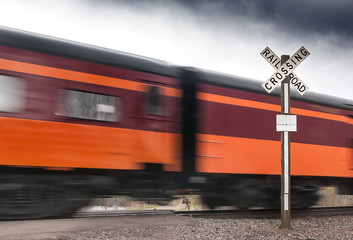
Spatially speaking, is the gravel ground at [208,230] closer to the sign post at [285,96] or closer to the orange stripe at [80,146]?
the sign post at [285,96]

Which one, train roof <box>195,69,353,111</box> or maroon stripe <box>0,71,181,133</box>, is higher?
train roof <box>195,69,353,111</box>

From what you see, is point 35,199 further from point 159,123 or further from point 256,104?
point 256,104

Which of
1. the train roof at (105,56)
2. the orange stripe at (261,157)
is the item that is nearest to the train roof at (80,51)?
the train roof at (105,56)

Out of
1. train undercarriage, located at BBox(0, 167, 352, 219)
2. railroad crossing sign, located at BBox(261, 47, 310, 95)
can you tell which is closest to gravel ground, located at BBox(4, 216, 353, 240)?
train undercarriage, located at BBox(0, 167, 352, 219)

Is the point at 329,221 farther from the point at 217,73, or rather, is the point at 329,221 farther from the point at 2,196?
the point at 2,196

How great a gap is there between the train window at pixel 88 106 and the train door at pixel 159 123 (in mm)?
552

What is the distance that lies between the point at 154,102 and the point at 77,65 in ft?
5.92

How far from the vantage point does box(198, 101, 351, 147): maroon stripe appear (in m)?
8.42

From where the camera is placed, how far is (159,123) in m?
7.66

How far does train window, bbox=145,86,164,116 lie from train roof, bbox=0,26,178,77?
447 millimetres

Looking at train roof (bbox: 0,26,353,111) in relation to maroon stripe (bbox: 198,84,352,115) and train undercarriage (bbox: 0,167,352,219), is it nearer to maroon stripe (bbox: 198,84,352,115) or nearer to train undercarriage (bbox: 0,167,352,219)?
maroon stripe (bbox: 198,84,352,115)

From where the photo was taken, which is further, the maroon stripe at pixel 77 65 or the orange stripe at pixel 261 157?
the orange stripe at pixel 261 157

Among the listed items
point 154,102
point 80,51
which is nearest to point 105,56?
point 80,51

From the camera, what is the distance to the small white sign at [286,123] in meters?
6.91
